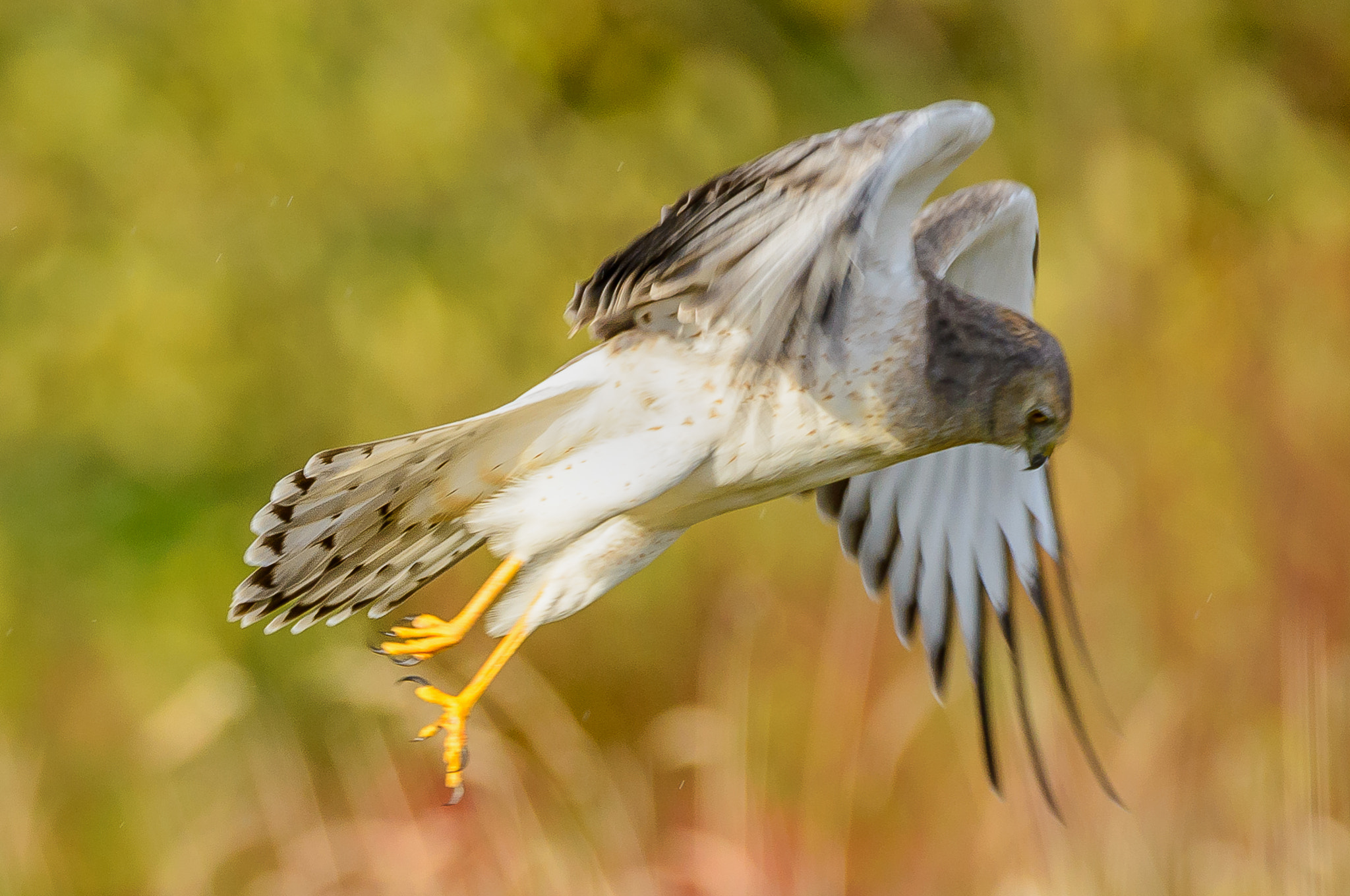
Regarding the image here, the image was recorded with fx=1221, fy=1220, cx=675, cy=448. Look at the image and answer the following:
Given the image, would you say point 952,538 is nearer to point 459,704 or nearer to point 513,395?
point 459,704

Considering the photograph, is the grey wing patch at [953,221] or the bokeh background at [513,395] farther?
the bokeh background at [513,395]

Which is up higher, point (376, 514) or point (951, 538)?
point (376, 514)

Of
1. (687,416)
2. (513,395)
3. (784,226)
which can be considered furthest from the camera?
A: (513,395)

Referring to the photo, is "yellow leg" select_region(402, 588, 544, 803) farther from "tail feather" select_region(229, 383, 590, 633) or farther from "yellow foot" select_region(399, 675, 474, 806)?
"tail feather" select_region(229, 383, 590, 633)

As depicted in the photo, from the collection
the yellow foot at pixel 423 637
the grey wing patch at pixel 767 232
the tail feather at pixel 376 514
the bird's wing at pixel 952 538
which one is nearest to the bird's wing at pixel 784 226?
the grey wing patch at pixel 767 232

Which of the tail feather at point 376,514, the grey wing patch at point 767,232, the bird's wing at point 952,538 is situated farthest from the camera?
the bird's wing at point 952,538

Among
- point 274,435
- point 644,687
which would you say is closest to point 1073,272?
point 644,687

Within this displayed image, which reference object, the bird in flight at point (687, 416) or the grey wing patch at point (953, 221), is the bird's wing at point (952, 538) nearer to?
the grey wing patch at point (953, 221)

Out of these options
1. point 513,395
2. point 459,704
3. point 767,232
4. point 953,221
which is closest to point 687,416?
point 767,232

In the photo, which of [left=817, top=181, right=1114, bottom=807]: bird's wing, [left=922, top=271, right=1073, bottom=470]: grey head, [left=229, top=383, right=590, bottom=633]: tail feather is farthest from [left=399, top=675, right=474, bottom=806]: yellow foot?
[left=817, top=181, right=1114, bottom=807]: bird's wing

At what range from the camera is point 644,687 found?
16.6 ft

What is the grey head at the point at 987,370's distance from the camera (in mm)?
2207

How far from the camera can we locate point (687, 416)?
7.06 ft

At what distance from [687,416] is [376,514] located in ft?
2.06
